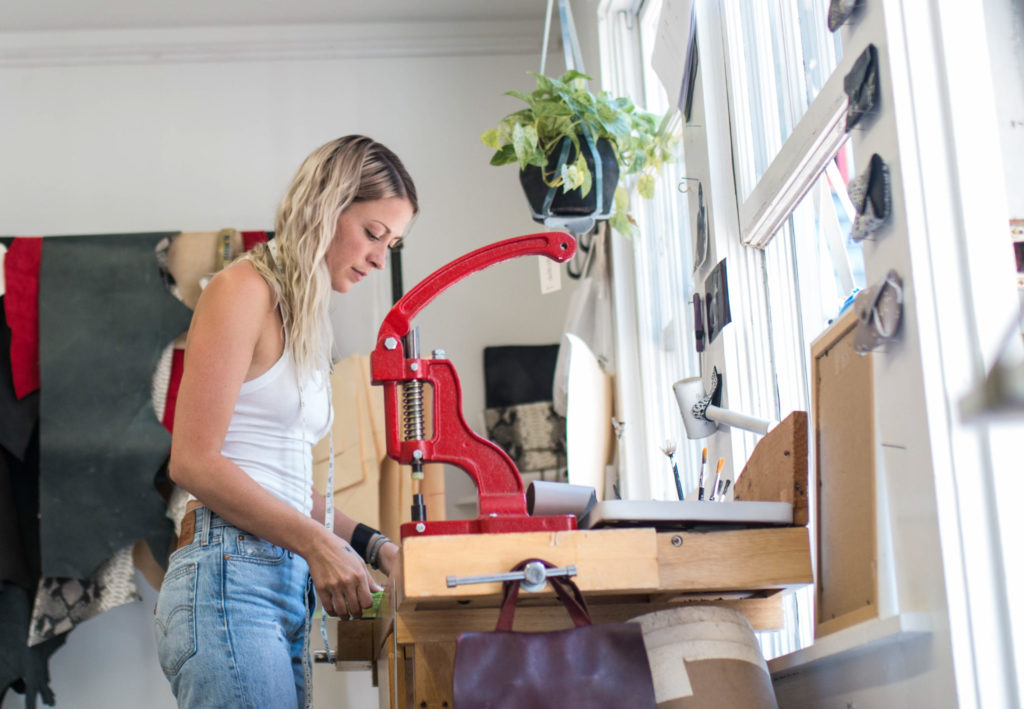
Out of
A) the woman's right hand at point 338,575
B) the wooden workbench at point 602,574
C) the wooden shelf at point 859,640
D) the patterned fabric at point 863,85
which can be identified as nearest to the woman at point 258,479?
the woman's right hand at point 338,575

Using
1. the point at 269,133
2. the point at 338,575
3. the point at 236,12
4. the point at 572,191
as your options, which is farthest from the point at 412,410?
the point at 236,12

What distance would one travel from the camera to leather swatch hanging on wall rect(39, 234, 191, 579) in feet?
10.2

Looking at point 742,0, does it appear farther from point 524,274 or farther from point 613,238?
point 524,274

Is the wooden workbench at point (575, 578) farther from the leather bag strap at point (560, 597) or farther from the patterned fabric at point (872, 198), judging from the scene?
the patterned fabric at point (872, 198)

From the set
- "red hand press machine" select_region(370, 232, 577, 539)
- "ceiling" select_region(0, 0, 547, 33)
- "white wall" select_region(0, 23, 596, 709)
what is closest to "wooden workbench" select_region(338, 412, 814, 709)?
"red hand press machine" select_region(370, 232, 577, 539)

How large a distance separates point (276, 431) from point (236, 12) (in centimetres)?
264

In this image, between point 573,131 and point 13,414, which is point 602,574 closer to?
point 573,131

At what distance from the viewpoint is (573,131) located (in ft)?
7.82

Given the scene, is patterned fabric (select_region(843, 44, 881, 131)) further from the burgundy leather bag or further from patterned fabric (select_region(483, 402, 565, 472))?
patterned fabric (select_region(483, 402, 565, 472))

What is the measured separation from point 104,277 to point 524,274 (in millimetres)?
1345

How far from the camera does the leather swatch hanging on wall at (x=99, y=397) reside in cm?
310

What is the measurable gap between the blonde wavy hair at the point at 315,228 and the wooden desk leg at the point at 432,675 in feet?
1.66

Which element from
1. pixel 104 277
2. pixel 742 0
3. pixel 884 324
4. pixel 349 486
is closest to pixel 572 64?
pixel 742 0

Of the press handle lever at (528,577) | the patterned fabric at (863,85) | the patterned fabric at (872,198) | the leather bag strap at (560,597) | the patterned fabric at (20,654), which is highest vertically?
the patterned fabric at (863,85)
